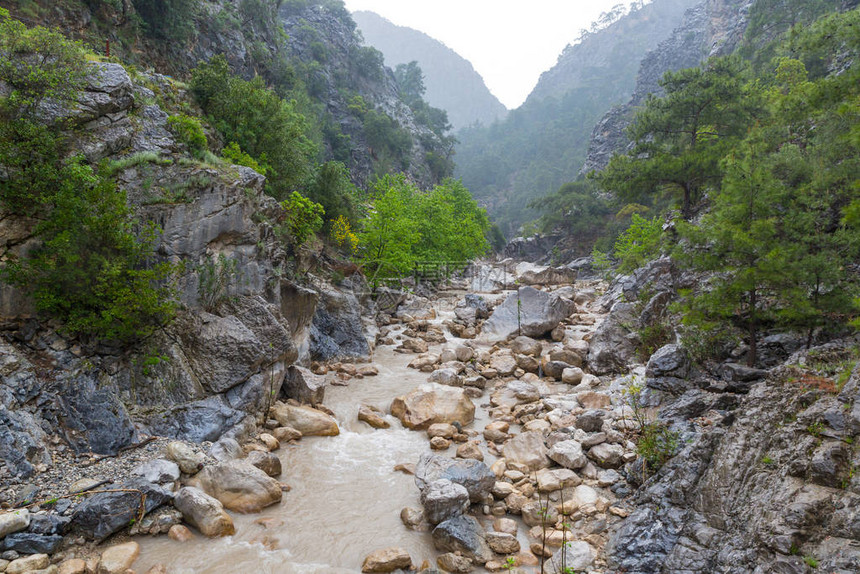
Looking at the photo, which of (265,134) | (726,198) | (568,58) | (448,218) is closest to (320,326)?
(265,134)

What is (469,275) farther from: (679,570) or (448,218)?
(679,570)

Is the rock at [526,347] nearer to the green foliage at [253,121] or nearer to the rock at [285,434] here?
the rock at [285,434]

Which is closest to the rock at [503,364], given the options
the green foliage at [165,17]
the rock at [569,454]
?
the rock at [569,454]

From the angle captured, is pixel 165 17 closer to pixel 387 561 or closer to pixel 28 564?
pixel 28 564

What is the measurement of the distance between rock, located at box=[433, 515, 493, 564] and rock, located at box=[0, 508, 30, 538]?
18.1ft

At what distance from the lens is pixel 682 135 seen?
74.2 feet

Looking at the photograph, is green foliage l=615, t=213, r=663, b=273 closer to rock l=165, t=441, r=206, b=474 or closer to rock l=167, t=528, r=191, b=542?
rock l=165, t=441, r=206, b=474

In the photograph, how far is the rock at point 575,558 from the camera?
602 cm

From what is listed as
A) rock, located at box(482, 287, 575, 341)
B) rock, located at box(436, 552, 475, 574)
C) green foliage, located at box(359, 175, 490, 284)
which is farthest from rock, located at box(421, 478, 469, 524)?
green foliage, located at box(359, 175, 490, 284)

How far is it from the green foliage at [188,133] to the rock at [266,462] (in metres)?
8.00

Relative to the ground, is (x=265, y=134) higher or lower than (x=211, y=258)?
higher

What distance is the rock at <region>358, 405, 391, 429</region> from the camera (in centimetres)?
1095

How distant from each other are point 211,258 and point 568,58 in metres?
164

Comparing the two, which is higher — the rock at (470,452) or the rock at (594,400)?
the rock at (594,400)
